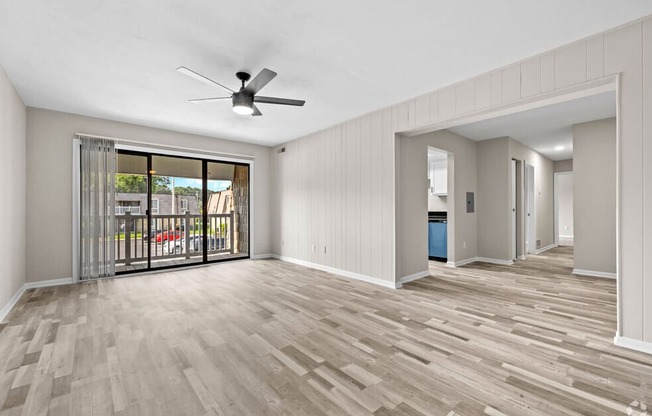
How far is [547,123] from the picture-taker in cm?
495

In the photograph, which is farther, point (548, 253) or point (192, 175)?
point (548, 253)

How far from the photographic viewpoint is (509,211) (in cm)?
571

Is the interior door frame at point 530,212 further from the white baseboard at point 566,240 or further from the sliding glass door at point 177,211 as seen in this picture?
the sliding glass door at point 177,211

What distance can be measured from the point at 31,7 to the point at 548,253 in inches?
373

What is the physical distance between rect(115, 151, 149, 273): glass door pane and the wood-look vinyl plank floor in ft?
5.61

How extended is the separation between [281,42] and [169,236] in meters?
5.17

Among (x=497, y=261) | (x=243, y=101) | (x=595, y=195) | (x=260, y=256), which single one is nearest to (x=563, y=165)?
(x=595, y=195)

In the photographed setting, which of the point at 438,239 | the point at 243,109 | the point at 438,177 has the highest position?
the point at 243,109

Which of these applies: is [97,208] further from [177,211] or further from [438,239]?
[438,239]

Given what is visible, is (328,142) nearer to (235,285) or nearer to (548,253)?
(235,285)

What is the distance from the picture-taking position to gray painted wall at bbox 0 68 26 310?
3021mm

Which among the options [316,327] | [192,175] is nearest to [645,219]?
[316,327]

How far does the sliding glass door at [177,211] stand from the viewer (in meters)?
5.42

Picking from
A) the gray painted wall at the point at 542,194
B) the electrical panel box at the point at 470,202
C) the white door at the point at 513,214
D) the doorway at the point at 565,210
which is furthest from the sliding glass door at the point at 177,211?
the doorway at the point at 565,210
